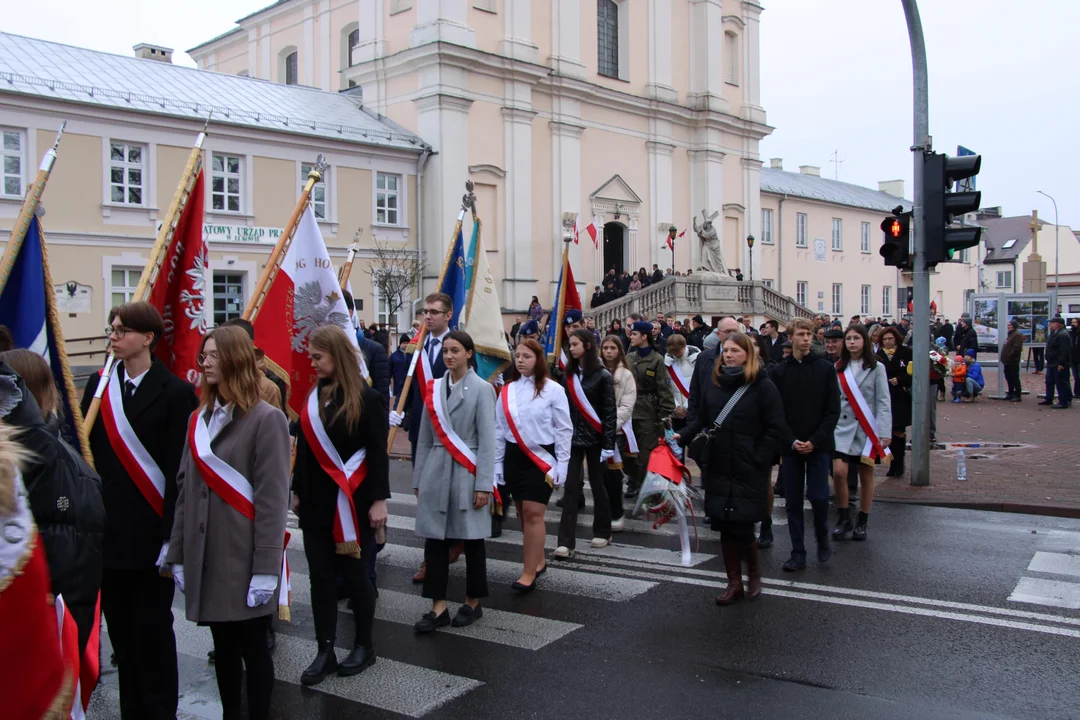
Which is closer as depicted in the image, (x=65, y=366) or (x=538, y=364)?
(x=65, y=366)

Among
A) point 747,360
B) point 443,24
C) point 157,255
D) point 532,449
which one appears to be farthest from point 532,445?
point 443,24

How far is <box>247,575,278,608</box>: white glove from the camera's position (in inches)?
164

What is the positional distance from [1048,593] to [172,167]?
2454cm

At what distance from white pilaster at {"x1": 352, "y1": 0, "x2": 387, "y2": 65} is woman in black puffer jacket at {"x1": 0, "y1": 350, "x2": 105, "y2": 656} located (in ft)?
109

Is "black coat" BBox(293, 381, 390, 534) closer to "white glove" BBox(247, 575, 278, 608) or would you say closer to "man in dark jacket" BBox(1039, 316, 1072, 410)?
"white glove" BBox(247, 575, 278, 608)

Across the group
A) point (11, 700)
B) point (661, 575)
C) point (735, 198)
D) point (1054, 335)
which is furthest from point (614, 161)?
point (11, 700)

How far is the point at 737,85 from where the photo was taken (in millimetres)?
45125

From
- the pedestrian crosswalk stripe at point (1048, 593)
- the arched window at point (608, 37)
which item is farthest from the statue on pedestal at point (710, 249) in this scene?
the pedestrian crosswalk stripe at point (1048, 593)

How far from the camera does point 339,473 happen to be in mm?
5246

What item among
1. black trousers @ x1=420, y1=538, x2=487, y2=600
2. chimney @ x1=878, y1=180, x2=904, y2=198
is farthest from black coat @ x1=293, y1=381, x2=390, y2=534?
chimney @ x1=878, y1=180, x2=904, y2=198

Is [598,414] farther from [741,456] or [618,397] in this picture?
[741,456]

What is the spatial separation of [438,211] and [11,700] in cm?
3028

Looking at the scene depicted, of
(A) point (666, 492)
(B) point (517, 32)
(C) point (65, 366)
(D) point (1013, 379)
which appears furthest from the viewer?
(B) point (517, 32)

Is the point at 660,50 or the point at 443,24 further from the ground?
the point at 660,50
